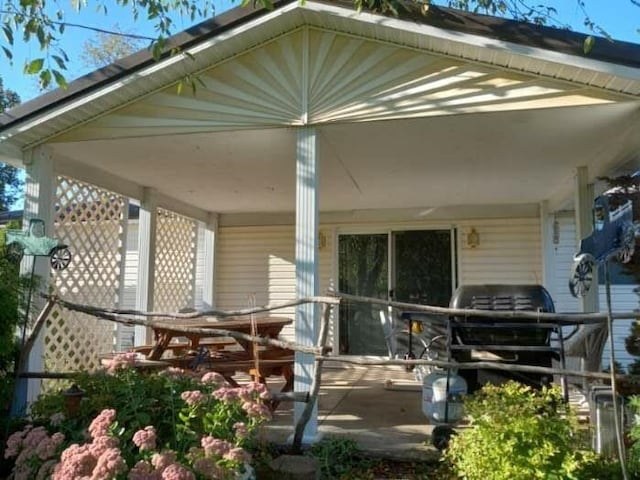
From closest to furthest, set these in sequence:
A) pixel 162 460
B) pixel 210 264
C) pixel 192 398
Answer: pixel 162 460 → pixel 192 398 → pixel 210 264

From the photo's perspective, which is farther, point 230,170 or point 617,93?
point 230,170

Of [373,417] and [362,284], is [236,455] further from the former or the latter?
[362,284]

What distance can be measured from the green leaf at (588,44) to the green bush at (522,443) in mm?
2085

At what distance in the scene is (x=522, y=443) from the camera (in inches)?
101

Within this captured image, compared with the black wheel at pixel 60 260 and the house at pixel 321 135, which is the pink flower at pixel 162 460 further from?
the black wheel at pixel 60 260

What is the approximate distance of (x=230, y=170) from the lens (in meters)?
5.80

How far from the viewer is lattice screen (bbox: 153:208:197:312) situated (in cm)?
746

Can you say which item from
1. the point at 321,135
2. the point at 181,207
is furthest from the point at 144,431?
the point at 181,207

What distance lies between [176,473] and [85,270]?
4483 millimetres

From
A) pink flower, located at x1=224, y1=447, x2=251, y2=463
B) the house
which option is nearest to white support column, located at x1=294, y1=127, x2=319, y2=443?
the house

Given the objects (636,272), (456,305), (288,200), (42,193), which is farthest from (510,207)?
(42,193)

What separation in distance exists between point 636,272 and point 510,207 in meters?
2.05

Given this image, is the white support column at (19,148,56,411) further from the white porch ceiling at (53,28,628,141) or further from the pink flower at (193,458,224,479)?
→ the pink flower at (193,458,224,479)

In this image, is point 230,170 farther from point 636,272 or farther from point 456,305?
point 636,272
